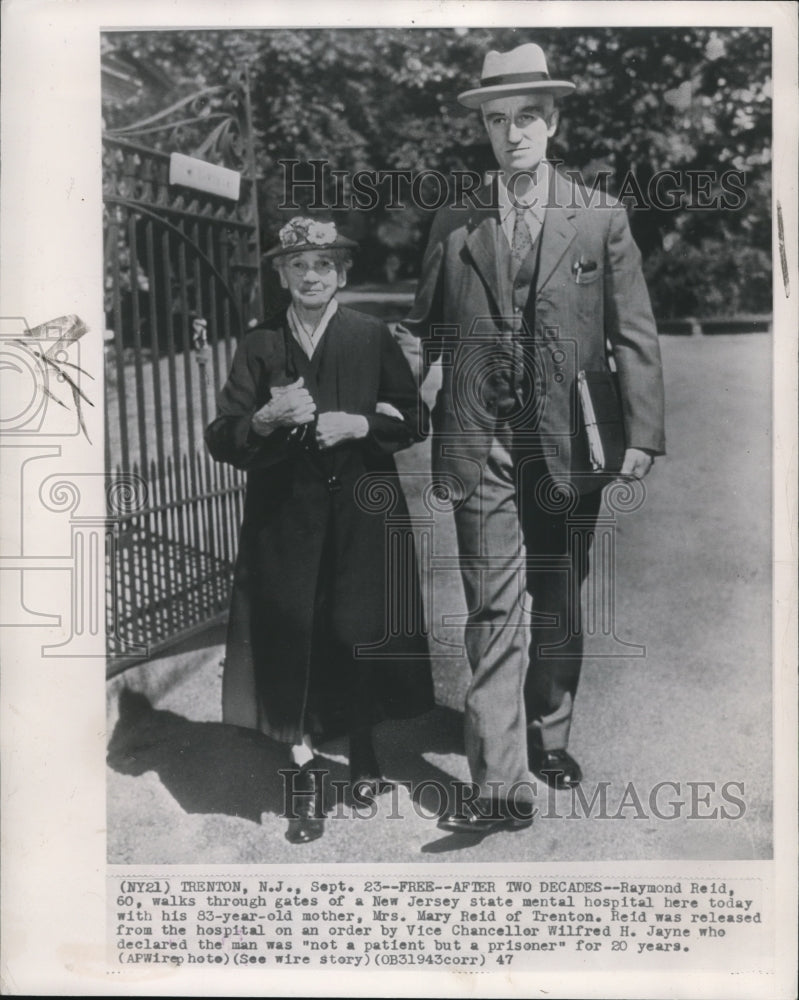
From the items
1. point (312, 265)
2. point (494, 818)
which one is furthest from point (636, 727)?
→ point (312, 265)

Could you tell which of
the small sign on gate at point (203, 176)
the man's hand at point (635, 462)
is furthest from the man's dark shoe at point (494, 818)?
the small sign on gate at point (203, 176)

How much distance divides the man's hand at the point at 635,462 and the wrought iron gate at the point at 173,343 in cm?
121

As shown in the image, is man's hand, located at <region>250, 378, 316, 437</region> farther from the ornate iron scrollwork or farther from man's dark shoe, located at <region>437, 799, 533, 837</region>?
man's dark shoe, located at <region>437, 799, 533, 837</region>

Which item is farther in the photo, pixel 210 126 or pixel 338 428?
pixel 210 126

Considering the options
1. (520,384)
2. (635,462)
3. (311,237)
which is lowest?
(635,462)

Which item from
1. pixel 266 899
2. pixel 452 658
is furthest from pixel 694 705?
pixel 266 899

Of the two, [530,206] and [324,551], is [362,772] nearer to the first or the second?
[324,551]

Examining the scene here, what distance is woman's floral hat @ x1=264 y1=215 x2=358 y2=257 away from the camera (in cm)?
323

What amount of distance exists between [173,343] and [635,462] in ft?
4.98

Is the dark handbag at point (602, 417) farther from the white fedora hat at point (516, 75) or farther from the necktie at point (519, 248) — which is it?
the white fedora hat at point (516, 75)

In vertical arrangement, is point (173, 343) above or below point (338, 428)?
above

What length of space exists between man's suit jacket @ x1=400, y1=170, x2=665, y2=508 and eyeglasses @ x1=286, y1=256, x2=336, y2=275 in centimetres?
29

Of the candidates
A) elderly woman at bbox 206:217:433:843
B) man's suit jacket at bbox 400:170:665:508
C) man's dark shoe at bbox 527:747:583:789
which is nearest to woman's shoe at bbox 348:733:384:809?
elderly woman at bbox 206:217:433:843

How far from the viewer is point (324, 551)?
3.24 metres
